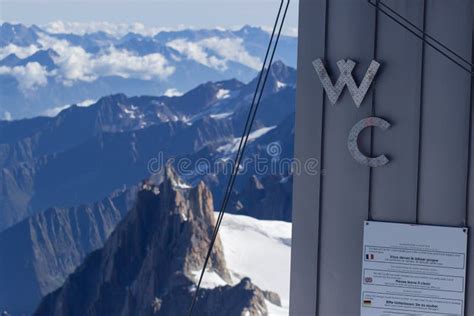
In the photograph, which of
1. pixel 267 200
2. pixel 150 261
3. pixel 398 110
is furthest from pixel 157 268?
pixel 398 110

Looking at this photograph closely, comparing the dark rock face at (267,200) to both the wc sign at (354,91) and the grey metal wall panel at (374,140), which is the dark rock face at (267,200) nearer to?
the grey metal wall panel at (374,140)

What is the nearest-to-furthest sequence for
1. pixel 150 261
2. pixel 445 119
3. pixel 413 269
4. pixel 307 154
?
pixel 445 119 → pixel 413 269 → pixel 307 154 → pixel 150 261

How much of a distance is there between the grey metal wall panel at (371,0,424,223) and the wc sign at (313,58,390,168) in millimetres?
36

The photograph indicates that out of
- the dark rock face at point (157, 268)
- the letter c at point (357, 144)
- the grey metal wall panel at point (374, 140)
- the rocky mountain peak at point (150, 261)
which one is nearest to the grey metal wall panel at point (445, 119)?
the grey metal wall panel at point (374, 140)

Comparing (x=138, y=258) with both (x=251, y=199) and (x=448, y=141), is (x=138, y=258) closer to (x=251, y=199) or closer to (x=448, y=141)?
(x=251, y=199)

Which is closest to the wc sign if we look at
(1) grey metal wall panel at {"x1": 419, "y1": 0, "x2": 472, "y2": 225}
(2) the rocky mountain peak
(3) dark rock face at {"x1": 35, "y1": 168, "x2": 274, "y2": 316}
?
(1) grey metal wall panel at {"x1": 419, "y1": 0, "x2": 472, "y2": 225}

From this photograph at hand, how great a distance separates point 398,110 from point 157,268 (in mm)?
134712

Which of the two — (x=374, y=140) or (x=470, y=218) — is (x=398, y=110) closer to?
(x=374, y=140)

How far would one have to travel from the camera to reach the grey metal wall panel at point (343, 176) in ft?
13.4

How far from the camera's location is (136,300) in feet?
467

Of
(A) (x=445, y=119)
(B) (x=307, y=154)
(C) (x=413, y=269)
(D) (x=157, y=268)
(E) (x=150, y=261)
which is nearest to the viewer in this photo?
(A) (x=445, y=119)

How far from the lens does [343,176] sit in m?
4.14

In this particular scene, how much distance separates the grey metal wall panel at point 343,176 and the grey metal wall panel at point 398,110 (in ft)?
0.20

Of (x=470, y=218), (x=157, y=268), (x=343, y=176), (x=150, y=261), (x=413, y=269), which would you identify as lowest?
(x=413, y=269)
